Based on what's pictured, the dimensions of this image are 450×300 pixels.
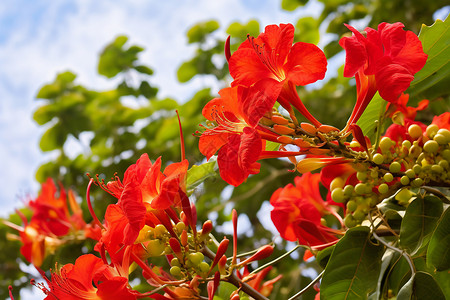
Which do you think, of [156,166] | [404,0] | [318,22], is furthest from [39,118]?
[156,166]

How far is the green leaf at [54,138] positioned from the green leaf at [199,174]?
243cm

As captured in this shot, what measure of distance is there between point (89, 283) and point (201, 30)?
265 centimetres

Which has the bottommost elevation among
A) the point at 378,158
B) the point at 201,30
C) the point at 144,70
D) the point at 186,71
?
the point at 378,158

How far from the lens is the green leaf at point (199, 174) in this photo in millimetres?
1138

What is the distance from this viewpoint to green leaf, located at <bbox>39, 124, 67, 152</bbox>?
336 centimetres

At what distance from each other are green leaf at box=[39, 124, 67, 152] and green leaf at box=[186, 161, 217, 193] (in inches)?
95.5

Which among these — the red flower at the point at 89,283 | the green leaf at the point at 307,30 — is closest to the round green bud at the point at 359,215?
the red flower at the point at 89,283

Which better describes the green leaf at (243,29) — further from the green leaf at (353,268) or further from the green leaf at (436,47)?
the green leaf at (353,268)

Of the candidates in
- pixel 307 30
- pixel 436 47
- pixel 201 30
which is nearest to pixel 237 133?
pixel 436 47

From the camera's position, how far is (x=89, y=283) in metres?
0.96

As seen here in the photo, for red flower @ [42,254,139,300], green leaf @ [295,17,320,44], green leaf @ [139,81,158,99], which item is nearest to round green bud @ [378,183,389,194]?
red flower @ [42,254,139,300]

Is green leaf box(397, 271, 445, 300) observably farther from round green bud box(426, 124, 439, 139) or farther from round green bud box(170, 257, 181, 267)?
round green bud box(170, 257, 181, 267)

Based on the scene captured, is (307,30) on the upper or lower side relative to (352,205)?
upper

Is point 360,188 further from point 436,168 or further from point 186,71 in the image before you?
point 186,71
